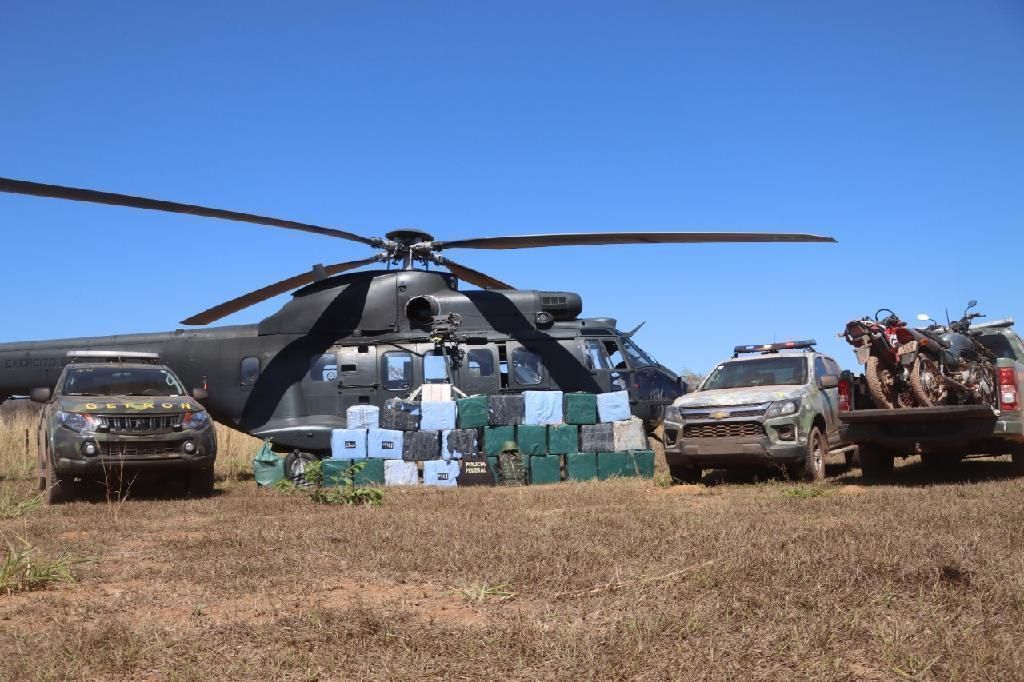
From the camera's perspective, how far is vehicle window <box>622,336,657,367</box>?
545 inches

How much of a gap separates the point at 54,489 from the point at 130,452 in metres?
1.00

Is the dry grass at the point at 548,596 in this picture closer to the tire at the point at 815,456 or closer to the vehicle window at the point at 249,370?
the tire at the point at 815,456

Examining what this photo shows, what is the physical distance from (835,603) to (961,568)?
3.68 ft

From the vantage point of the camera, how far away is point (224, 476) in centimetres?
1443

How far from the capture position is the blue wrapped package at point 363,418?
1249cm

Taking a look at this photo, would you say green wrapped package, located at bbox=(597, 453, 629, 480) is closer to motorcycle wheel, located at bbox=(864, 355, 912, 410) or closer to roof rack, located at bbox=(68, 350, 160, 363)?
motorcycle wheel, located at bbox=(864, 355, 912, 410)

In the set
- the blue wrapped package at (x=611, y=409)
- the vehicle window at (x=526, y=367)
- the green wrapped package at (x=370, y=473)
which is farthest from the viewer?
the vehicle window at (x=526, y=367)

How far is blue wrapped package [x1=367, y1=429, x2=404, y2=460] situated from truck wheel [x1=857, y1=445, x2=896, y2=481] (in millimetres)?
6084

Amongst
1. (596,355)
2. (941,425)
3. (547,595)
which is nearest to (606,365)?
(596,355)

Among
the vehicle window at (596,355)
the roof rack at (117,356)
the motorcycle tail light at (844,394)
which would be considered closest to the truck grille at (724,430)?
the motorcycle tail light at (844,394)

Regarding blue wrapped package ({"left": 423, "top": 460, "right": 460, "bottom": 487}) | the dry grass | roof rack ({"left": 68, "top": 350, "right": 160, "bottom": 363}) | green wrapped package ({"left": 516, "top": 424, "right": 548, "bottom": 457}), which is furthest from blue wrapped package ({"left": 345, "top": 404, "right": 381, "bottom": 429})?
the dry grass

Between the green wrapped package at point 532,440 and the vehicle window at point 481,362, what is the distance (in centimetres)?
163

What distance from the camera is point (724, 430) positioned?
10477mm

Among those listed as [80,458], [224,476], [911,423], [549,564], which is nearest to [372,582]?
[549,564]
